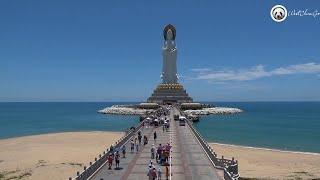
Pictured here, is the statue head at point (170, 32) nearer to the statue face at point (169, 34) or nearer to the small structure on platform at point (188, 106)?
the statue face at point (169, 34)

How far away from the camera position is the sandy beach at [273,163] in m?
35.2

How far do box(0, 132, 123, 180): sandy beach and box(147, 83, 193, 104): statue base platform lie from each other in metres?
53.0

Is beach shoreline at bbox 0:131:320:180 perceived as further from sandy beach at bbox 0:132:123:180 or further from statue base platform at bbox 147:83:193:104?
statue base platform at bbox 147:83:193:104

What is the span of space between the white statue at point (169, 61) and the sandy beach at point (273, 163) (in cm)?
7295

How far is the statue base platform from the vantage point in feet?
388

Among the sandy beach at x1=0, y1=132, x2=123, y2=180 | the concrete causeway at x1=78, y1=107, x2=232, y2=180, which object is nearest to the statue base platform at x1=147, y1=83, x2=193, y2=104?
the sandy beach at x1=0, y1=132, x2=123, y2=180

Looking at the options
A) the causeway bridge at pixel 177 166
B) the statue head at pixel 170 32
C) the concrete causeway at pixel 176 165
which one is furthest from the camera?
the statue head at pixel 170 32

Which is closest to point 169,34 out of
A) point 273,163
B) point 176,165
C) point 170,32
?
point 170,32

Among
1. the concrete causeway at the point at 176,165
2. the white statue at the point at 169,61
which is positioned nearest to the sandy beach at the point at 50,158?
the concrete causeway at the point at 176,165

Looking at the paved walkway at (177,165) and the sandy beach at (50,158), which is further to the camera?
the sandy beach at (50,158)

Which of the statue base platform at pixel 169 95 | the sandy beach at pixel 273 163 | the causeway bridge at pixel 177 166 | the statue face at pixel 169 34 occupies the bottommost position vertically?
the sandy beach at pixel 273 163

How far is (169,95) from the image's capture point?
4678 inches

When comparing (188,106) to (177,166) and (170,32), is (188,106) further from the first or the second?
(177,166)

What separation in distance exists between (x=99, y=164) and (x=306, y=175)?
58.0 ft
